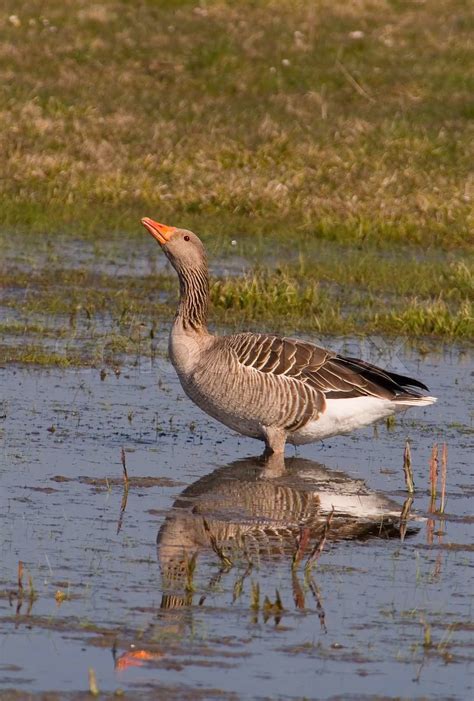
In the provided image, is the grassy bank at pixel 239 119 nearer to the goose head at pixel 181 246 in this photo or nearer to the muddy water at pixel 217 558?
the goose head at pixel 181 246

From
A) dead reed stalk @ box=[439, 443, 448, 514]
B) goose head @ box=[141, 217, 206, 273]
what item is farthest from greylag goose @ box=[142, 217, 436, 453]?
dead reed stalk @ box=[439, 443, 448, 514]

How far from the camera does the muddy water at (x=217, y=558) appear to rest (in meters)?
6.48

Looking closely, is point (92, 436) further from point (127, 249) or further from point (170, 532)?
point (127, 249)

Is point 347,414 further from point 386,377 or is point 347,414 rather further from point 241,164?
point 241,164

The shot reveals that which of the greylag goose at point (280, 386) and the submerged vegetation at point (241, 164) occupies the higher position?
the greylag goose at point (280, 386)

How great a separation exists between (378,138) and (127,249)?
5.67 m

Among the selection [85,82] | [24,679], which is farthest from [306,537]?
[85,82]

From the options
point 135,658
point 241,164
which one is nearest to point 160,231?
point 135,658

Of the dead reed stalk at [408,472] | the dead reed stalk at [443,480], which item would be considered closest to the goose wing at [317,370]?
the dead reed stalk at [408,472]

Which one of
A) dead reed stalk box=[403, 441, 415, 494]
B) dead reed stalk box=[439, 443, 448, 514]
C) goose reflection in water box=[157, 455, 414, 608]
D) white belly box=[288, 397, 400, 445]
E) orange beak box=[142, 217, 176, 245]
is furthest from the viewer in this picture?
orange beak box=[142, 217, 176, 245]

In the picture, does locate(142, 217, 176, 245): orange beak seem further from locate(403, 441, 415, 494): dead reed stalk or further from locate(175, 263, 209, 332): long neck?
locate(403, 441, 415, 494): dead reed stalk

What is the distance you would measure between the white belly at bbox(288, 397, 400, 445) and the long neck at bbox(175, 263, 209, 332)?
1.16m

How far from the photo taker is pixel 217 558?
8.03 metres

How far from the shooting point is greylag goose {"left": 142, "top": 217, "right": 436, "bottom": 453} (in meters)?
10.5
